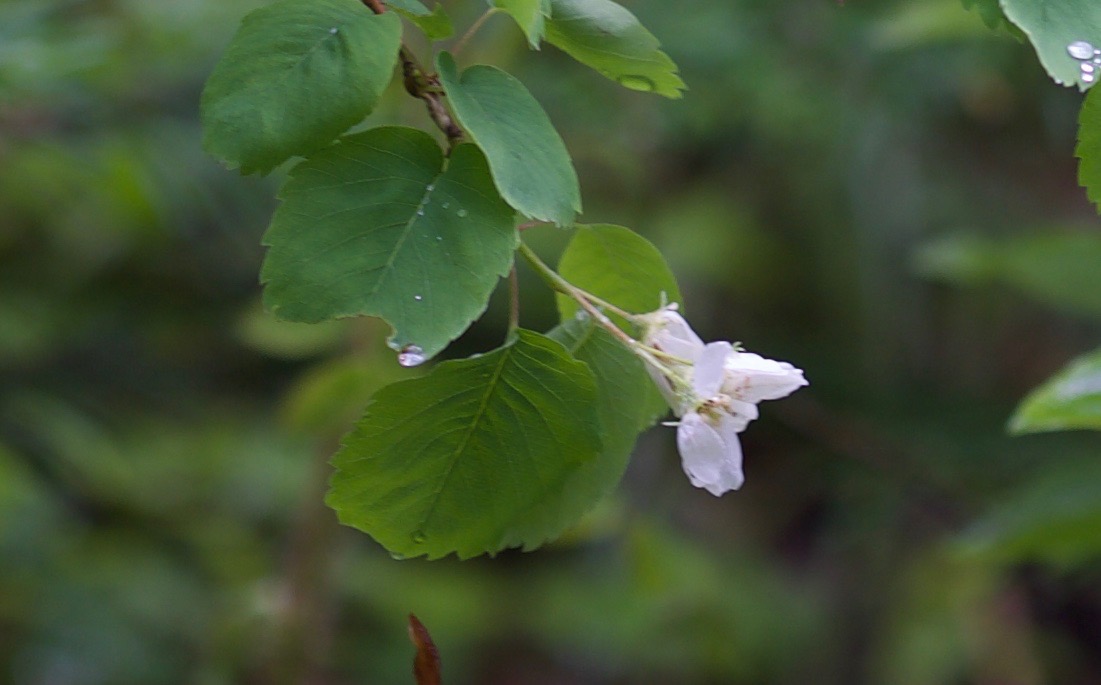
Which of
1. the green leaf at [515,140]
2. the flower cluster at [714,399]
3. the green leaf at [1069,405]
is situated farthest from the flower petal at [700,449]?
the green leaf at [1069,405]

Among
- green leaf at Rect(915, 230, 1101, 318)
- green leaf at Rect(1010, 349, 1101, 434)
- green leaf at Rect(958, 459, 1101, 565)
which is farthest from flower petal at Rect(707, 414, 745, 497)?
green leaf at Rect(915, 230, 1101, 318)

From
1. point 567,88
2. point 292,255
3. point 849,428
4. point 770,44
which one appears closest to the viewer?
point 292,255

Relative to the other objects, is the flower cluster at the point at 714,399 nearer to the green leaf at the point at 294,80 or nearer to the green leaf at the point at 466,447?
the green leaf at the point at 466,447

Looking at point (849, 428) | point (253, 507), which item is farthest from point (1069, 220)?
point (253, 507)

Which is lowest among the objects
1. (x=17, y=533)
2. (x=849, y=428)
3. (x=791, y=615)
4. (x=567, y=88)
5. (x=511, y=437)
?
(x=791, y=615)

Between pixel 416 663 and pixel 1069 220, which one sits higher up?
pixel 416 663

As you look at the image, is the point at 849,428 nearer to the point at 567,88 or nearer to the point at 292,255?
the point at 567,88

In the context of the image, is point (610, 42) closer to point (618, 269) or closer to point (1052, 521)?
point (618, 269)

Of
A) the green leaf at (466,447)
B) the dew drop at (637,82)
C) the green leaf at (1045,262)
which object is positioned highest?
the dew drop at (637,82)
